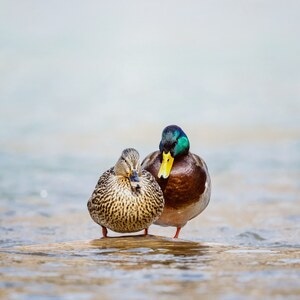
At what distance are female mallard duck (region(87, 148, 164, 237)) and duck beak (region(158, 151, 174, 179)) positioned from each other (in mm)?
682

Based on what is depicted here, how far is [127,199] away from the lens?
7652 millimetres

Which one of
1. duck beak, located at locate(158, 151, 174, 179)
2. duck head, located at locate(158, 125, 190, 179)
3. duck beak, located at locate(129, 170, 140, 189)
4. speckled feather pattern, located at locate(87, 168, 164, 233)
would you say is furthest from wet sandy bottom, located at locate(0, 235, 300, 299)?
duck head, located at locate(158, 125, 190, 179)

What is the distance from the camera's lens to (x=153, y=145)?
17.0 m

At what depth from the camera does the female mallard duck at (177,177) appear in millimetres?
8711

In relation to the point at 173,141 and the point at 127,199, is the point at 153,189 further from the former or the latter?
the point at 173,141

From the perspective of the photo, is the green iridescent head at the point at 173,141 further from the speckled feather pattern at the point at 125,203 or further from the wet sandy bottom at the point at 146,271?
the wet sandy bottom at the point at 146,271

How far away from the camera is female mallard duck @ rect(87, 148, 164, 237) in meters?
7.66

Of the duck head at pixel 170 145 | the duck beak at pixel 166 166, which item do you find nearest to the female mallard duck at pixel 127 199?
the duck beak at pixel 166 166

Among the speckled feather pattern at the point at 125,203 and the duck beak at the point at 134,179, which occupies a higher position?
the duck beak at the point at 134,179

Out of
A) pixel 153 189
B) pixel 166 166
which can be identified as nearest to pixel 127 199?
pixel 153 189

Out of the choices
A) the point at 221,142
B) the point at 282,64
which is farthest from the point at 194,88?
the point at 221,142

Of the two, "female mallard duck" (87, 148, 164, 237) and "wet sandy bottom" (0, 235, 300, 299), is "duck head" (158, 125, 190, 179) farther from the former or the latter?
"wet sandy bottom" (0, 235, 300, 299)

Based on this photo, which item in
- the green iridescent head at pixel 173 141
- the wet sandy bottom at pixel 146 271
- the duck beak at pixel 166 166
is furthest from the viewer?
the green iridescent head at pixel 173 141

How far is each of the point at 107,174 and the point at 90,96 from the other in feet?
47.9
